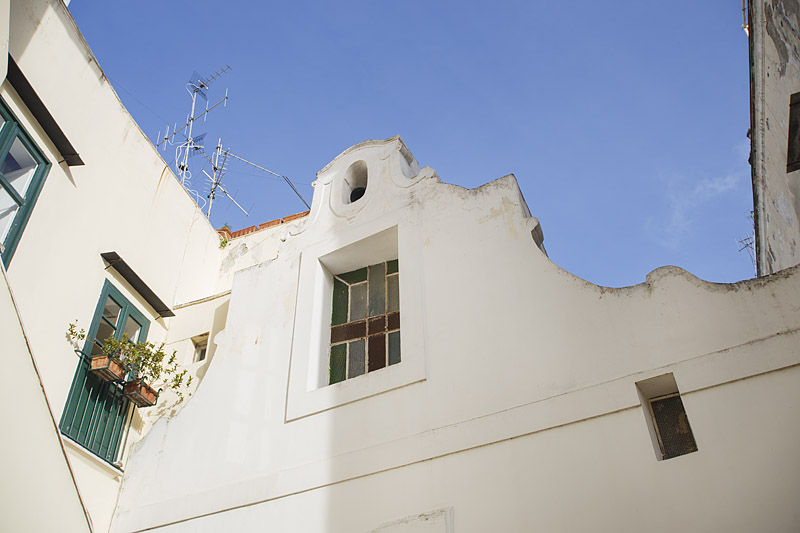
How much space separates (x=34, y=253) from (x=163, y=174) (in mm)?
3158

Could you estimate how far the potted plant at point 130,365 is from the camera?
26.5 ft

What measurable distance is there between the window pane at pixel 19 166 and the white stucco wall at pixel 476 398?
2.81 meters

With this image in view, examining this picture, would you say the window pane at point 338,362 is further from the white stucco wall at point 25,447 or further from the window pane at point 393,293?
the white stucco wall at point 25,447

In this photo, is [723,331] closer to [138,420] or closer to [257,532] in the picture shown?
[257,532]

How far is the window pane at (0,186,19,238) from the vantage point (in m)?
7.40

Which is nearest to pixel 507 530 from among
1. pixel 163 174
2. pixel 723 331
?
pixel 723 331

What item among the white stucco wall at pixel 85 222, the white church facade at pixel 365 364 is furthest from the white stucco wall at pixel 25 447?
the white stucco wall at pixel 85 222

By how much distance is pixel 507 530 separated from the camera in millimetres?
5906

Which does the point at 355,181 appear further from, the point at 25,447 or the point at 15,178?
the point at 25,447

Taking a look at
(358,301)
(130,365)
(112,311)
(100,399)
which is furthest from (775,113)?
(100,399)

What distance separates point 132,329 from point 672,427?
655cm

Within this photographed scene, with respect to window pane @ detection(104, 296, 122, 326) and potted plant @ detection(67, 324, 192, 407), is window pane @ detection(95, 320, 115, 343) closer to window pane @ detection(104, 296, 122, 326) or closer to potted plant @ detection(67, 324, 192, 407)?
window pane @ detection(104, 296, 122, 326)

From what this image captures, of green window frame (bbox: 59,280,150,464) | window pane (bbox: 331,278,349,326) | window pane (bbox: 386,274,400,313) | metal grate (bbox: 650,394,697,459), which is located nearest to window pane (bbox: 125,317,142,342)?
green window frame (bbox: 59,280,150,464)

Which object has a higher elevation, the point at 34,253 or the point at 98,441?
the point at 34,253
